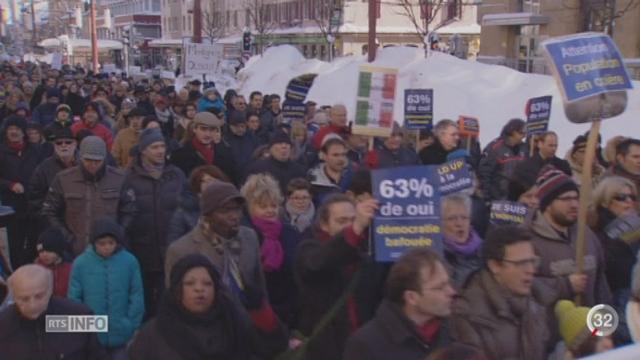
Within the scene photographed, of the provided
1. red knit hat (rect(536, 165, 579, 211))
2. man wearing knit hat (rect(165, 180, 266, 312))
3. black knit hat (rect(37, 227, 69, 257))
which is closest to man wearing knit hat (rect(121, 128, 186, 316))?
black knit hat (rect(37, 227, 69, 257))

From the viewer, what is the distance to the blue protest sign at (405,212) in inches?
150

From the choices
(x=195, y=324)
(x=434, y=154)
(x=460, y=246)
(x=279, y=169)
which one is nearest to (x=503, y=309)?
(x=460, y=246)

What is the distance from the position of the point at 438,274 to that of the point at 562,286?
136cm

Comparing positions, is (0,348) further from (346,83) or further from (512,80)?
(346,83)

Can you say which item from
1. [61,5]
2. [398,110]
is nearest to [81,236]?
[398,110]

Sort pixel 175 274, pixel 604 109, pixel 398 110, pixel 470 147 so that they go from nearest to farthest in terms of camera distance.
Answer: pixel 175 274 → pixel 604 109 → pixel 470 147 → pixel 398 110

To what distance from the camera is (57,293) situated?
5.29 m

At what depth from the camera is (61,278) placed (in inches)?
210


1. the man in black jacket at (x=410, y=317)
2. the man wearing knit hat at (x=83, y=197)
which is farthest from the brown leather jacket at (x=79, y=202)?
the man in black jacket at (x=410, y=317)

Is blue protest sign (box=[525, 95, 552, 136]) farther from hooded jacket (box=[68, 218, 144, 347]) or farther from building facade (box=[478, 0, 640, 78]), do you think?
building facade (box=[478, 0, 640, 78])

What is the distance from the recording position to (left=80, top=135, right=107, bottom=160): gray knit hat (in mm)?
6379

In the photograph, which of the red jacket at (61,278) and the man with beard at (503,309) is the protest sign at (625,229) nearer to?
the man with beard at (503,309)

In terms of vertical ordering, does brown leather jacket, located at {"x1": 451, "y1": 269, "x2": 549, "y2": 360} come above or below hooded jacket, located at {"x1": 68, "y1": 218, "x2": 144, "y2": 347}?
above

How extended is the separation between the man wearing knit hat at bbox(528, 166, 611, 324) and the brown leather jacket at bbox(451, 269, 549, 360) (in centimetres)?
74
